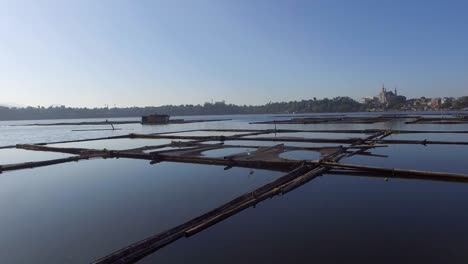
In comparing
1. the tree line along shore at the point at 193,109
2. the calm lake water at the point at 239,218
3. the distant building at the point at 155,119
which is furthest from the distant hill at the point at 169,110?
the calm lake water at the point at 239,218

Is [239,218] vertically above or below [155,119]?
below

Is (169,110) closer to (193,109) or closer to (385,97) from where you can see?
(193,109)

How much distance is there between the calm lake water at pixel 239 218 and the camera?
6.66 m

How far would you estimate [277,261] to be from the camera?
627cm

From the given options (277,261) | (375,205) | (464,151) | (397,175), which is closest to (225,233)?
(277,261)

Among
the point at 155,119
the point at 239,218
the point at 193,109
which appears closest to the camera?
the point at 239,218

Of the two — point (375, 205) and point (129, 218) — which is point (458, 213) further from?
point (129, 218)

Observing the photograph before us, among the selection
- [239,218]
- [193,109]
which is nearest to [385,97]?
[193,109]

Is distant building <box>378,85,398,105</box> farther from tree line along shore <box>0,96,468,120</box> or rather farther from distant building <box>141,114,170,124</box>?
distant building <box>141,114,170,124</box>

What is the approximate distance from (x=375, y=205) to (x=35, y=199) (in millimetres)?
10143

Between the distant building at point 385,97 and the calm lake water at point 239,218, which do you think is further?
the distant building at point 385,97

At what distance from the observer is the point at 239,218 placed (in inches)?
339

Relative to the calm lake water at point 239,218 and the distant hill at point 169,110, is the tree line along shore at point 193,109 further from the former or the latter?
the calm lake water at point 239,218

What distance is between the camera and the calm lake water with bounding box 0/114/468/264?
6.66m
